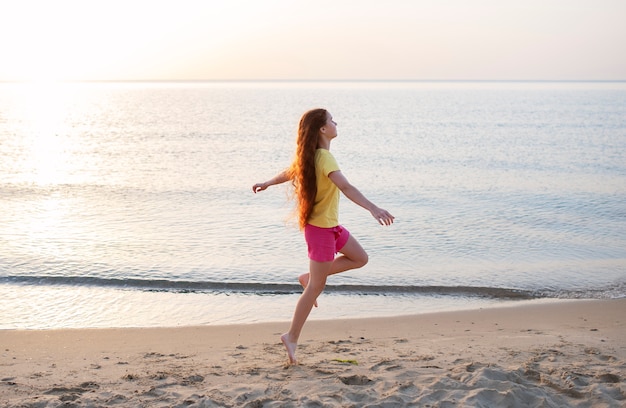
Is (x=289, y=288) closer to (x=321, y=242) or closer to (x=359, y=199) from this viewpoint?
(x=321, y=242)

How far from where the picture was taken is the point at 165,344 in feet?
21.4

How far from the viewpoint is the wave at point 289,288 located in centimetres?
916

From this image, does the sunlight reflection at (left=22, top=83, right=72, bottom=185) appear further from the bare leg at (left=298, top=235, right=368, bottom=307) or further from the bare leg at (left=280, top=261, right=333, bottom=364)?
the bare leg at (left=298, top=235, right=368, bottom=307)

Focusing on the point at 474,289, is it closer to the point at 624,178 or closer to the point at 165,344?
the point at 165,344

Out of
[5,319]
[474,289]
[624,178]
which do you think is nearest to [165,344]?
[5,319]

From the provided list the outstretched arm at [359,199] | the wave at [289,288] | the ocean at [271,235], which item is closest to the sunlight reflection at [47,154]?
the ocean at [271,235]

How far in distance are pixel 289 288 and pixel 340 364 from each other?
4009 mm

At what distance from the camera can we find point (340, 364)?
542cm

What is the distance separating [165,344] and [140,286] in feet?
10.1

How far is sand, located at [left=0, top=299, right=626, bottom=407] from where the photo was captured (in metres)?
4.53

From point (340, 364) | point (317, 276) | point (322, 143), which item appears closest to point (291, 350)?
point (340, 364)

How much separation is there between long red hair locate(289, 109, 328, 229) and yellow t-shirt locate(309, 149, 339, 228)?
0.10 feet

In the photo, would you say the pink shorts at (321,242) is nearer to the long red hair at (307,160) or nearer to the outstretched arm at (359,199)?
the long red hair at (307,160)

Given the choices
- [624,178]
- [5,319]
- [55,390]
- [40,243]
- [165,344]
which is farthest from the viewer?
[624,178]
